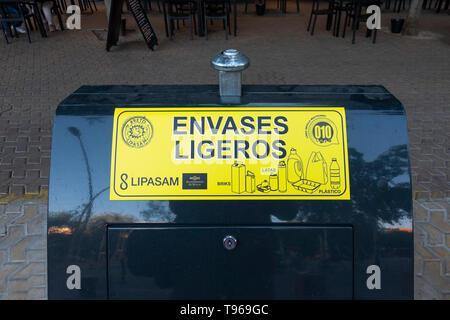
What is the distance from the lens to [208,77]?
20.7 ft

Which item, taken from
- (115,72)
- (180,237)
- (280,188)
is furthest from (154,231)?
(115,72)

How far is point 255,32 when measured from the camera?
9367 mm

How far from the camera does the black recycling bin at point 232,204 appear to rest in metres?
1.64

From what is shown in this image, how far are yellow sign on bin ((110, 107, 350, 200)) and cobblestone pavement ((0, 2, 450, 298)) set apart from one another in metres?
1.45

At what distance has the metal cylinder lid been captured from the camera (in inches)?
70.0

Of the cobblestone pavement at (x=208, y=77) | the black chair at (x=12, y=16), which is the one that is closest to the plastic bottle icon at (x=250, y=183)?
the cobblestone pavement at (x=208, y=77)

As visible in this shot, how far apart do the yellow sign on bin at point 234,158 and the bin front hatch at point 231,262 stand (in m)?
0.16

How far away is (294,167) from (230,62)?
60 cm

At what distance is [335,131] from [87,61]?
671cm

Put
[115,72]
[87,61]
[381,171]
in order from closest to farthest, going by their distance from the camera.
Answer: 1. [381,171]
2. [115,72]
3. [87,61]

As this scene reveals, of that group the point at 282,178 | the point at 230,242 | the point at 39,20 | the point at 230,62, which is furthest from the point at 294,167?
the point at 39,20

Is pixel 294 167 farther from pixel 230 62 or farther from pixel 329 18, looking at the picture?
pixel 329 18

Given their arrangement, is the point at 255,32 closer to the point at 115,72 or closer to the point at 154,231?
the point at 115,72

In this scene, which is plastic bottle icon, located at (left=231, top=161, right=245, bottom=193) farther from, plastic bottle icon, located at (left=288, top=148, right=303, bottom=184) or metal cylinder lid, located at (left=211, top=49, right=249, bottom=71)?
metal cylinder lid, located at (left=211, top=49, right=249, bottom=71)
